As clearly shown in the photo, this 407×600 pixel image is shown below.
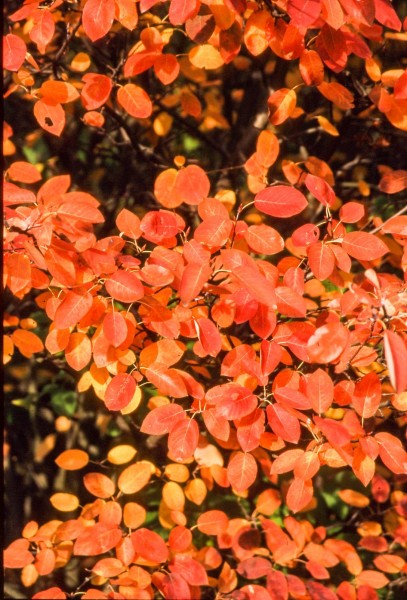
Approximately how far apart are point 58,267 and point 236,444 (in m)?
0.97

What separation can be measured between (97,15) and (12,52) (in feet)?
0.82

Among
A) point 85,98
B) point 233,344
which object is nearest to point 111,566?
point 233,344

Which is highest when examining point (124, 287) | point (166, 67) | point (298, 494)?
point (166, 67)

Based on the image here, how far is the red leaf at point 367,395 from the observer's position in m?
1.49

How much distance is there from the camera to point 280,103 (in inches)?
67.9

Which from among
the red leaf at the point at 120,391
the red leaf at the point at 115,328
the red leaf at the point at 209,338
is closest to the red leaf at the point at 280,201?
the red leaf at the point at 209,338

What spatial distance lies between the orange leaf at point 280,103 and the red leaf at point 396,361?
0.87m

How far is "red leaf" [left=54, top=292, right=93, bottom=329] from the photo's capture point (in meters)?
1.39

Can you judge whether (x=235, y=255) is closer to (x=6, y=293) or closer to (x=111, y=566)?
(x=111, y=566)

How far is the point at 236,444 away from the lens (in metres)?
2.01

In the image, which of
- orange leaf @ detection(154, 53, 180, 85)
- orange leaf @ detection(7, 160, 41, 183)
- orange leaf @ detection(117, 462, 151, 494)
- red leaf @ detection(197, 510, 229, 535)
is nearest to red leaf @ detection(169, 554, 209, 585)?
red leaf @ detection(197, 510, 229, 535)

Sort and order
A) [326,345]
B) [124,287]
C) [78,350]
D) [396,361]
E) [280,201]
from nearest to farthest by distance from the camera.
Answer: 1. [396,361]
2. [326,345]
3. [124,287]
4. [280,201]
5. [78,350]

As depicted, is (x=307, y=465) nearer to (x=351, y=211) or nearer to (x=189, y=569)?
(x=189, y=569)

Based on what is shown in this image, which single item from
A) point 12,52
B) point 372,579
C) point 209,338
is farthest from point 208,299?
point 372,579
